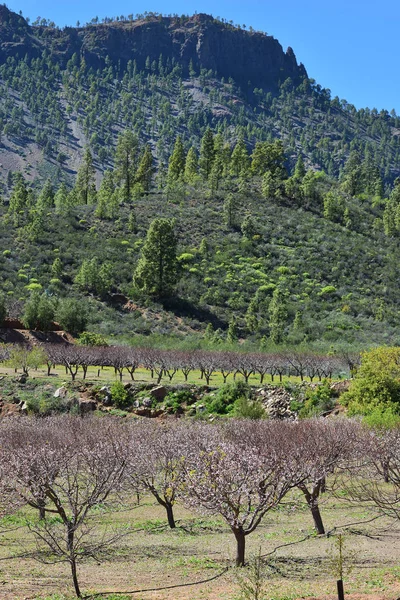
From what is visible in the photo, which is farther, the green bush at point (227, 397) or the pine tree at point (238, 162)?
the pine tree at point (238, 162)

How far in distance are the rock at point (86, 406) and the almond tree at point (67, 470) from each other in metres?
7.85

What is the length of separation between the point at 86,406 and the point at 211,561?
26336 millimetres

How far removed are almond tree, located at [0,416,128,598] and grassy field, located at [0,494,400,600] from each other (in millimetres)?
850

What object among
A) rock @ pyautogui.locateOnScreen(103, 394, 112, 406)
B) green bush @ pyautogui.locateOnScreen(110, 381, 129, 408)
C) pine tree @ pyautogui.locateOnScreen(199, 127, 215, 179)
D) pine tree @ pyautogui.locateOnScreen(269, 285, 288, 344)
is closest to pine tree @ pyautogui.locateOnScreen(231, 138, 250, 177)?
pine tree @ pyautogui.locateOnScreen(199, 127, 215, 179)

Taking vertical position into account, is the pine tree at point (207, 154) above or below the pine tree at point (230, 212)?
above

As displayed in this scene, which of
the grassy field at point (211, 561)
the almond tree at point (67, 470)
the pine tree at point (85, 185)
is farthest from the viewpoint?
the pine tree at point (85, 185)

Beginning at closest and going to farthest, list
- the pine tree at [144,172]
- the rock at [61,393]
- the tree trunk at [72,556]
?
the tree trunk at [72,556] → the rock at [61,393] → the pine tree at [144,172]

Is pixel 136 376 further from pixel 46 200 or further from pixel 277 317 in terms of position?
pixel 46 200

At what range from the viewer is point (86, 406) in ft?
149

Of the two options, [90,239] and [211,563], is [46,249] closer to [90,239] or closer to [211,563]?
[90,239]

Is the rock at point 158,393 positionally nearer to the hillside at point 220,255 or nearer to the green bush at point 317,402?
the green bush at point 317,402

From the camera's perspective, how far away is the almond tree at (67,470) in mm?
17641

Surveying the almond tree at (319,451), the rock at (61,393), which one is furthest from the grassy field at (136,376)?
the almond tree at (319,451)

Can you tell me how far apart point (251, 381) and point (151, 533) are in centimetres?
2756
